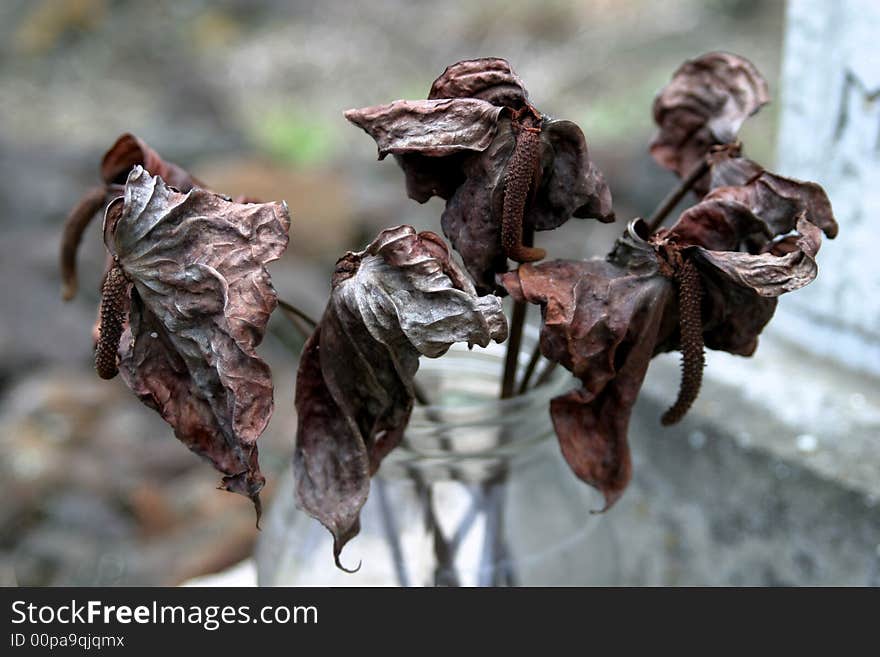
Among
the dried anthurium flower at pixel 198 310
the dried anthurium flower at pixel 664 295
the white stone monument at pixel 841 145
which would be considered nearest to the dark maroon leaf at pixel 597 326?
the dried anthurium flower at pixel 664 295

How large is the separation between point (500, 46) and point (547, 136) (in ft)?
9.56

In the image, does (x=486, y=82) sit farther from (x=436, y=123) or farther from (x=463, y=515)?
(x=463, y=515)

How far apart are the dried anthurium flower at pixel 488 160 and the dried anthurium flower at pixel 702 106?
0.48 ft

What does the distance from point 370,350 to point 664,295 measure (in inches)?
6.1

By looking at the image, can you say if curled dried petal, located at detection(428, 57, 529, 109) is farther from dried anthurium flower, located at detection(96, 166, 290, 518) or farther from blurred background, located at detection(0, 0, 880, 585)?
blurred background, located at detection(0, 0, 880, 585)

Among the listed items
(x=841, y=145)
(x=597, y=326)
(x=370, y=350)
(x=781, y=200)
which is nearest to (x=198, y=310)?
(x=370, y=350)

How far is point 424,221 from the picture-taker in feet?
7.53

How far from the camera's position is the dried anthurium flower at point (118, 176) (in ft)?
1.90

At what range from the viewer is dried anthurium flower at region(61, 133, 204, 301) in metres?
0.58

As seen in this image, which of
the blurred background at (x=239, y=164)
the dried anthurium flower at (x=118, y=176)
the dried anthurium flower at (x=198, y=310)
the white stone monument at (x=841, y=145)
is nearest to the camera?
the dried anthurium flower at (x=198, y=310)

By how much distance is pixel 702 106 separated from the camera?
0.66 metres

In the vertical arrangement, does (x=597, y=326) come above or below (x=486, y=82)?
below

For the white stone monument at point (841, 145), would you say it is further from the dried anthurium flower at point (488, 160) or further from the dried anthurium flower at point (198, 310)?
the dried anthurium flower at point (198, 310)
